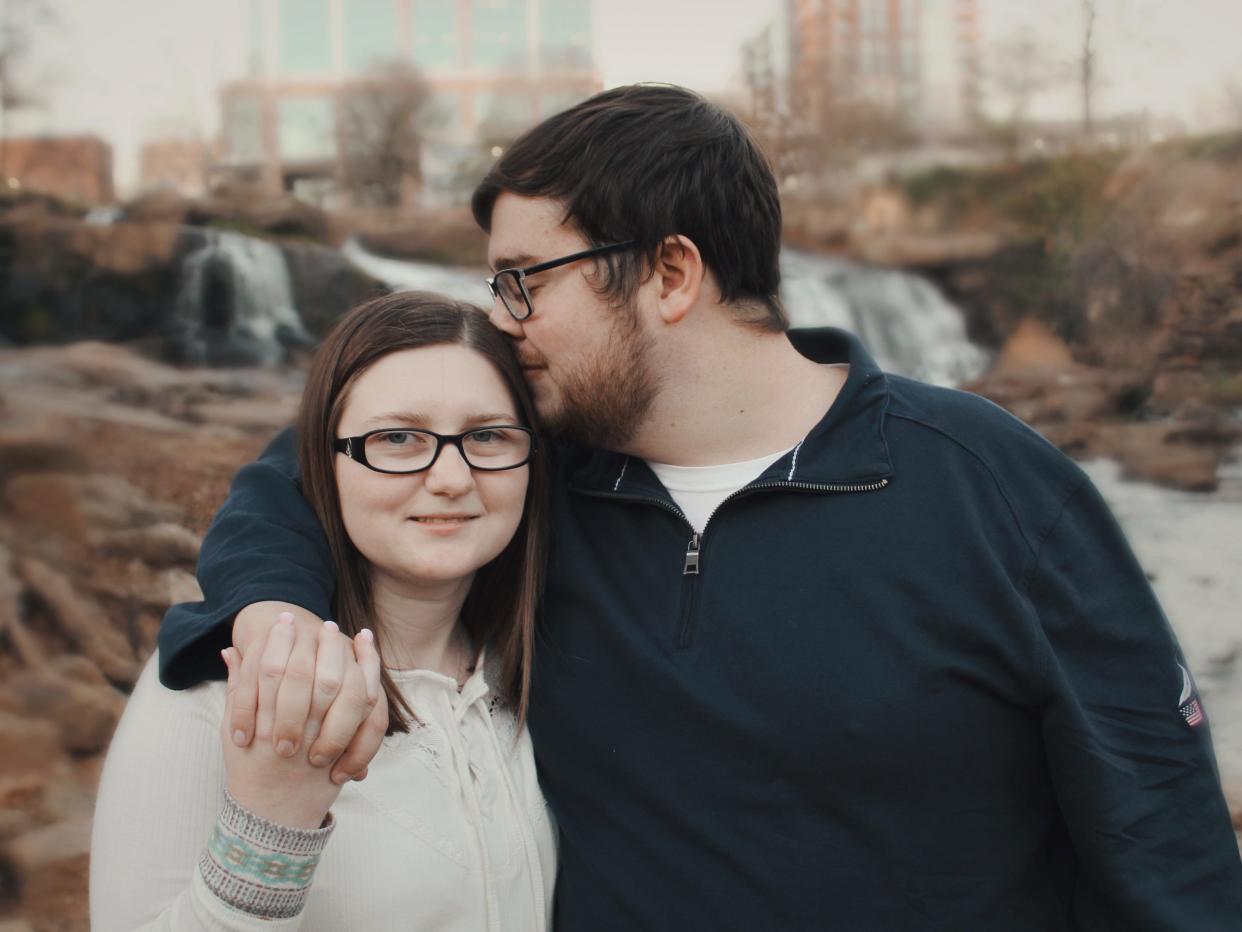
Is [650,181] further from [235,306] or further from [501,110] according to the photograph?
[235,306]

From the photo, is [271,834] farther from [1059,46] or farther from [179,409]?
[1059,46]

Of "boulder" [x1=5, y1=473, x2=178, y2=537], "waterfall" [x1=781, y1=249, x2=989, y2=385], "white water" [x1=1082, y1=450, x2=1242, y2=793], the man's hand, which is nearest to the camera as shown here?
the man's hand

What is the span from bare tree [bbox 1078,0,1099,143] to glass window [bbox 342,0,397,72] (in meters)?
Answer: 3.93

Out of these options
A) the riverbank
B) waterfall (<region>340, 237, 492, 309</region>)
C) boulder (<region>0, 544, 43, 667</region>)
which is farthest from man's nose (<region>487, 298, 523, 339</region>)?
the riverbank

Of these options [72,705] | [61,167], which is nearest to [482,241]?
[61,167]

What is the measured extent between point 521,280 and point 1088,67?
520cm

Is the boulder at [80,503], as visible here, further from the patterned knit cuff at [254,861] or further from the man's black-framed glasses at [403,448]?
the patterned knit cuff at [254,861]

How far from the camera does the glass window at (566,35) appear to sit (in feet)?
21.7

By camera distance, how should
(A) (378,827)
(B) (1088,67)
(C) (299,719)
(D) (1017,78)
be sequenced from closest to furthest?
(C) (299,719) → (A) (378,827) → (B) (1088,67) → (D) (1017,78)

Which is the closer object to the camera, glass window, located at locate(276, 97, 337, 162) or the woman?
the woman

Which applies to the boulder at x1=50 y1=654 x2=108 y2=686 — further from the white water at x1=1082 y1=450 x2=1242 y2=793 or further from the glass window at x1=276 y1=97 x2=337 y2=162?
the white water at x1=1082 y1=450 x2=1242 y2=793

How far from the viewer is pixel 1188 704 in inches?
72.2

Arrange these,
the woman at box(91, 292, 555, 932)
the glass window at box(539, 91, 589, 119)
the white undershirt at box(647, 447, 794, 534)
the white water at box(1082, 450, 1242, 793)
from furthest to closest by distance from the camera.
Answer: the glass window at box(539, 91, 589, 119) < the white water at box(1082, 450, 1242, 793) < the white undershirt at box(647, 447, 794, 534) < the woman at box(91, 292, 555, 932)

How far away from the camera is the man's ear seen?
7.01 feet
